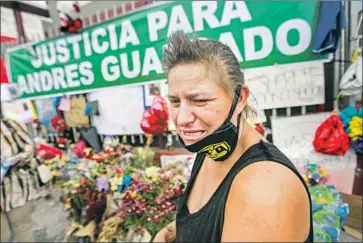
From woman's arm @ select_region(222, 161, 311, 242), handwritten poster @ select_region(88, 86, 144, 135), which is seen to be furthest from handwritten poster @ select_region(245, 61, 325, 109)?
woman's arm @ select_region(222, 161, 311, 242)

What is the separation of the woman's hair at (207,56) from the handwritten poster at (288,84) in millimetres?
1779

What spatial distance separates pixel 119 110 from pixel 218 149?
121 inches

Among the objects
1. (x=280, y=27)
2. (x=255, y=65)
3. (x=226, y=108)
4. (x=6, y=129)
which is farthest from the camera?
(x=255, y=65)

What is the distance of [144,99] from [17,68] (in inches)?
112

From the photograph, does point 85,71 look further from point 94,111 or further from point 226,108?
point 226,108

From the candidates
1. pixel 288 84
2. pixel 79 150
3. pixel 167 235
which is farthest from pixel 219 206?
pixel 79 150

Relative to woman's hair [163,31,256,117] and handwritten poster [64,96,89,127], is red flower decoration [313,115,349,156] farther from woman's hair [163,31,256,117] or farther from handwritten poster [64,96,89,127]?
handwritten poster [64,96,89,127]

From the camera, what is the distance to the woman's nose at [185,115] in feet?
2.37

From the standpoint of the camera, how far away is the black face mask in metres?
0.74

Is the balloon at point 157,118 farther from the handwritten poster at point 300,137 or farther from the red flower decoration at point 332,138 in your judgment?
the red flower decoration at point 332,138

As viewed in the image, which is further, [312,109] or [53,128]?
[53,128]

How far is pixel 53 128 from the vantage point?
4512 millimetres

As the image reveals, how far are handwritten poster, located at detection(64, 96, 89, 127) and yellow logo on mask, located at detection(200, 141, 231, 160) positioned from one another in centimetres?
361

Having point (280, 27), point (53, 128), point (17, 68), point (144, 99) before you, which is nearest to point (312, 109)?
point (280, 27)
